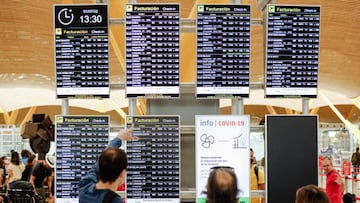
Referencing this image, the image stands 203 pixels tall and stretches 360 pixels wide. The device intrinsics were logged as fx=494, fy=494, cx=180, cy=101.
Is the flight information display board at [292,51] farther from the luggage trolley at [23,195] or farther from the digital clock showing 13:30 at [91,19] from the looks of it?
the luggage trolley at [23,195]

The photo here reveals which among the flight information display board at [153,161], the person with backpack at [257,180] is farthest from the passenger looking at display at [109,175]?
the person with backpack at [257,180]

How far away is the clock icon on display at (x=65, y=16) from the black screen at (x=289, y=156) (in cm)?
205

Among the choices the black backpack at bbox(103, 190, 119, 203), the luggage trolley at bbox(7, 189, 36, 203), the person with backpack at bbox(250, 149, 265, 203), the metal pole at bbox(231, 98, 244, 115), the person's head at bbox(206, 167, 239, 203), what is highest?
the metal pole at bbox(231, 98, 244, 115)

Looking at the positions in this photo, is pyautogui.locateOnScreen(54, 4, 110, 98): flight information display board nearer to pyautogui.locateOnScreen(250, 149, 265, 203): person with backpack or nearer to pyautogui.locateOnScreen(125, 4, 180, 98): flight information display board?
pyautogui.locateOnScreen(125, 4, 180, 98): flight information display board

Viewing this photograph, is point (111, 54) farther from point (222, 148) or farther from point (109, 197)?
point (109, 197)

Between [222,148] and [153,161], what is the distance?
2.12 ft

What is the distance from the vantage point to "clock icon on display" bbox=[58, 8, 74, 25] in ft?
15.0

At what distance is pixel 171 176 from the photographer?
457cm

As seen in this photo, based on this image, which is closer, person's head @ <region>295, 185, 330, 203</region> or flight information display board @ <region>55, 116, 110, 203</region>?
person's head @ <region>295, 185, 330, 203</region>

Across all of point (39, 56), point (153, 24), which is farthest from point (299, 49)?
point (39, 56)

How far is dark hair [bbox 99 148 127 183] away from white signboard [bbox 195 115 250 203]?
1640 mm

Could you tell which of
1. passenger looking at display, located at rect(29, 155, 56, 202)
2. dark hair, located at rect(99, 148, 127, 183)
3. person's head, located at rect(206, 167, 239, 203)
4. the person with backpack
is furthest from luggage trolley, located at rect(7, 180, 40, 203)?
person's head, located at rect(206, 167, 239, 203)

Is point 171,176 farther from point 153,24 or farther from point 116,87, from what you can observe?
point 153,24

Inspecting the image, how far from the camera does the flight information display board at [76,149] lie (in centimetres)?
457
